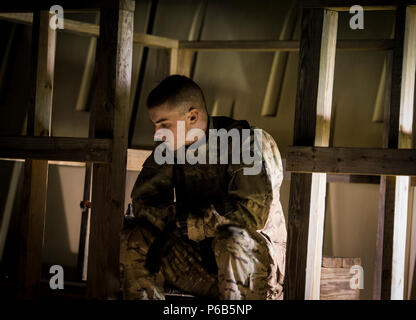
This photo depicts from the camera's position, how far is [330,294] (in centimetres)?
498

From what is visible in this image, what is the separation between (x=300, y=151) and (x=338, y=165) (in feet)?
0.70

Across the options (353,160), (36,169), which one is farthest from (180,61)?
(353,160)

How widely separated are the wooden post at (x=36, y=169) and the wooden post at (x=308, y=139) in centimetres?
165

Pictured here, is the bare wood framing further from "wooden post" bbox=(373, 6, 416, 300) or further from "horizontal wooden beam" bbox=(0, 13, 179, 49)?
"horizontal wooden beam" bbox=(0, 13, 179, 49)

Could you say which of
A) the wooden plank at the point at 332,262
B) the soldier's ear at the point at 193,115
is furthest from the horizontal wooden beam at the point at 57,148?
the wooden plank at the point at 332,262

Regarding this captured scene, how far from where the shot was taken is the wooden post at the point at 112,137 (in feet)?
13.5

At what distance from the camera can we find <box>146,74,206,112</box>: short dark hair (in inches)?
153

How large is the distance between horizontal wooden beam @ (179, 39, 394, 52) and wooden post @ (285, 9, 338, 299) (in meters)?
1.76

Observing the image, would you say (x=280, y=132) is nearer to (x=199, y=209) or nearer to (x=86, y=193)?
(x=86, y=193)

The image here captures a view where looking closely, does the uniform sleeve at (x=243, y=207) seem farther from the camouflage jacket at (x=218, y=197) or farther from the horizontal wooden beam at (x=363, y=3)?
the horizontal wooden beam at (x=363, y=3)

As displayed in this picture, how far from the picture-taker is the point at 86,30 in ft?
18.3

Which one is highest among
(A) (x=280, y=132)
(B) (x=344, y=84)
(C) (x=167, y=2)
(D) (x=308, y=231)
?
(C) (x=167, y=2)

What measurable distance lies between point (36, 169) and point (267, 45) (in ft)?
7.54
